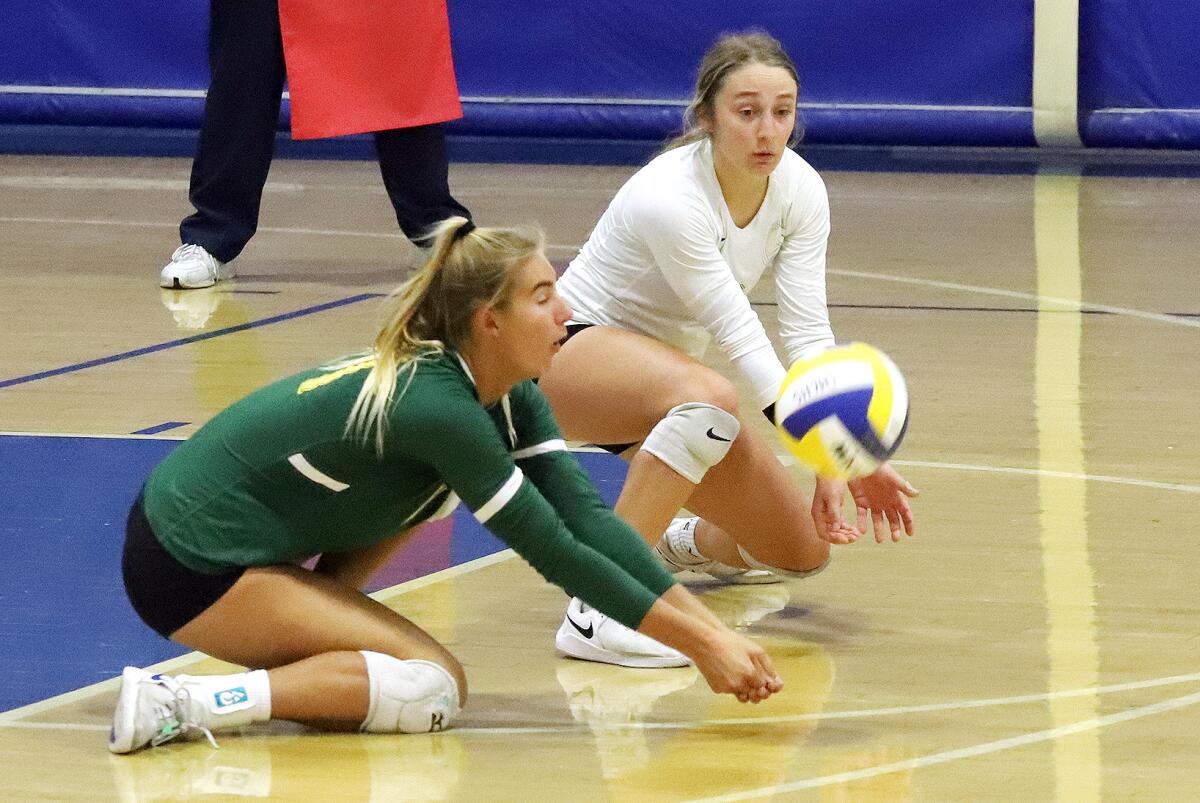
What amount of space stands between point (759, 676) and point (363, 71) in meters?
4.41

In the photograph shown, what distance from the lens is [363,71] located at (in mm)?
6789

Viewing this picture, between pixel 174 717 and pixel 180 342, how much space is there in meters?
3.02

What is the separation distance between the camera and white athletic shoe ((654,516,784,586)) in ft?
12.1

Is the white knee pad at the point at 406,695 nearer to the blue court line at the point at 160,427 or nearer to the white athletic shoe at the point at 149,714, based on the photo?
the white athletic shoe at the point at 149,714

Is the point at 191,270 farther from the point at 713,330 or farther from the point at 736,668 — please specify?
the point at 736,668

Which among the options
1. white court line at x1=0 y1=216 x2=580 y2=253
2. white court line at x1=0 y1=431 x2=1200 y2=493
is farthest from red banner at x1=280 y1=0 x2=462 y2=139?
white court line at x1=0 y1=431 x2=1200 y2=493

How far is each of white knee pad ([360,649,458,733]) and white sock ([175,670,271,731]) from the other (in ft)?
0.46

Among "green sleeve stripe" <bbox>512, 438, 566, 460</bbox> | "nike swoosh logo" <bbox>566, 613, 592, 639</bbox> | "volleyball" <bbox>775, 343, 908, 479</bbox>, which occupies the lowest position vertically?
"nike swoosh logo" <bbox>566, 613, 592, 639</bbox>

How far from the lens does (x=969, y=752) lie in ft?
8.98

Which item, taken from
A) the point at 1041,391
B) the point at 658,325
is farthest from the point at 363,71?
the point at 658,325

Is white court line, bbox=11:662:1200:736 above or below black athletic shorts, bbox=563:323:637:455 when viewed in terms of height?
below

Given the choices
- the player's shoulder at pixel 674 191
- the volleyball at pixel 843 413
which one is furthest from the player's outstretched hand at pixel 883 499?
the player's shoulder at pixel 674 191

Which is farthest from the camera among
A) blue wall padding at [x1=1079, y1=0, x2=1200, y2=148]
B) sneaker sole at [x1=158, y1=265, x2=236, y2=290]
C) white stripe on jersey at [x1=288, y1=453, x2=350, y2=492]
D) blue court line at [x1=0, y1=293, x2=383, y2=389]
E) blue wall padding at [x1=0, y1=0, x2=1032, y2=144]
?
blue wall padding at [x1=0, y1=0, x2=1032, y2=144]

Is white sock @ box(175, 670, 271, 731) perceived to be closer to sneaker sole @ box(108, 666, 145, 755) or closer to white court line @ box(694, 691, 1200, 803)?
sneaker sole @ box(108, 666, 145, 755)
